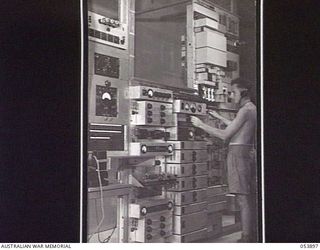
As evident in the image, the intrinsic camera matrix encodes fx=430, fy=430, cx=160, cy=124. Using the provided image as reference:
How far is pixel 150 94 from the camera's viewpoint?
1160 mm

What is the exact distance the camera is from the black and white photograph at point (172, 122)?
3.70ft

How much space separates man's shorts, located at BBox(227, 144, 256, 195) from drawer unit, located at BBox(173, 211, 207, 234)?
104 mm

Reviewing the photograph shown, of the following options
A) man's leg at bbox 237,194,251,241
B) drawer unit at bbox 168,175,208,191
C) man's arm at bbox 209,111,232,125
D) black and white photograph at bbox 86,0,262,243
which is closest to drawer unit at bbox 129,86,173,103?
black and white photograph at bbox 86,0,262,243

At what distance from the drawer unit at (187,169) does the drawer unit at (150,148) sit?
0.04 m

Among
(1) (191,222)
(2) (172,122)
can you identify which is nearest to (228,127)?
(2) (172,122)

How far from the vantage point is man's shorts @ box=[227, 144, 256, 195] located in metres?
1.12

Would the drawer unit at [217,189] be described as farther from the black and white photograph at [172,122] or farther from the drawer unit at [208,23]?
the drawer unit at [208,23]

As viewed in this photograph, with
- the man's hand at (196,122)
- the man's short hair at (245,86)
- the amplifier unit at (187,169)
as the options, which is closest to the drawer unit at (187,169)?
the amplifier unit at (187,169)

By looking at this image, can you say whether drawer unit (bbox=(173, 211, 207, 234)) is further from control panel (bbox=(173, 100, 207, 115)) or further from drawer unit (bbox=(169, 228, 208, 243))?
control panel (bbox=(173, 100, 207, 115))

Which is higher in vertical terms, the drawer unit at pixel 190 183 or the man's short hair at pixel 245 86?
the man's short hair at pixel 245 86
